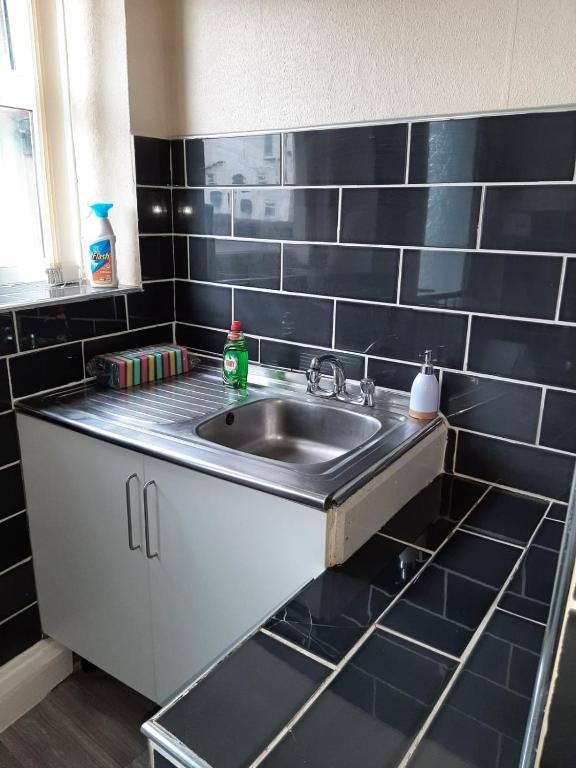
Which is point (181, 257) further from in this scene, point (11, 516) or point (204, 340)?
point (11, 516)

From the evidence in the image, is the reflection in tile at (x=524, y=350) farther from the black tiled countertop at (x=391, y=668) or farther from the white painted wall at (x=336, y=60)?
the white painted wall at (x=336, y=60)

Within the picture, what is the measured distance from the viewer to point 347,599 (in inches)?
38.4

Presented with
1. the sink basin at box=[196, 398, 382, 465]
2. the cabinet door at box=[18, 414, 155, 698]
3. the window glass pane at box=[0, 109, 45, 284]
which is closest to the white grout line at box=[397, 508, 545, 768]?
the sink basin at box=[196, 398, 382, 465]

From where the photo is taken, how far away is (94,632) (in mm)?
1524

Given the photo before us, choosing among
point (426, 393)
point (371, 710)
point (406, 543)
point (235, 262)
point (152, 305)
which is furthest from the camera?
point (152, 305)

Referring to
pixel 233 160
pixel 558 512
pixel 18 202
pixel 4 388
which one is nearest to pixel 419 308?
pixel 558 512

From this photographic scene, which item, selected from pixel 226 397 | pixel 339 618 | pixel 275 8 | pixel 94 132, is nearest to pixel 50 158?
pixel 94 132

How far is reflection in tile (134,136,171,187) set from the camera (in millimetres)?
1651

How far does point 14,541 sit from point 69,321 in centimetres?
55

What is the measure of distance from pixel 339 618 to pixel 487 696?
231 mm

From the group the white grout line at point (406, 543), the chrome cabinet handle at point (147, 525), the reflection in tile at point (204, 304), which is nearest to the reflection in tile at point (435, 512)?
the white grout line at point (406, 543)

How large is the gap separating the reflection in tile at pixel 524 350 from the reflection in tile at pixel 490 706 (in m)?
0.54

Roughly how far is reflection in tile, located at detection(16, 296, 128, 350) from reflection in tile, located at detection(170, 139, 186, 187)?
0.36 metres

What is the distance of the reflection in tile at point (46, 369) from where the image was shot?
4.80 feet
